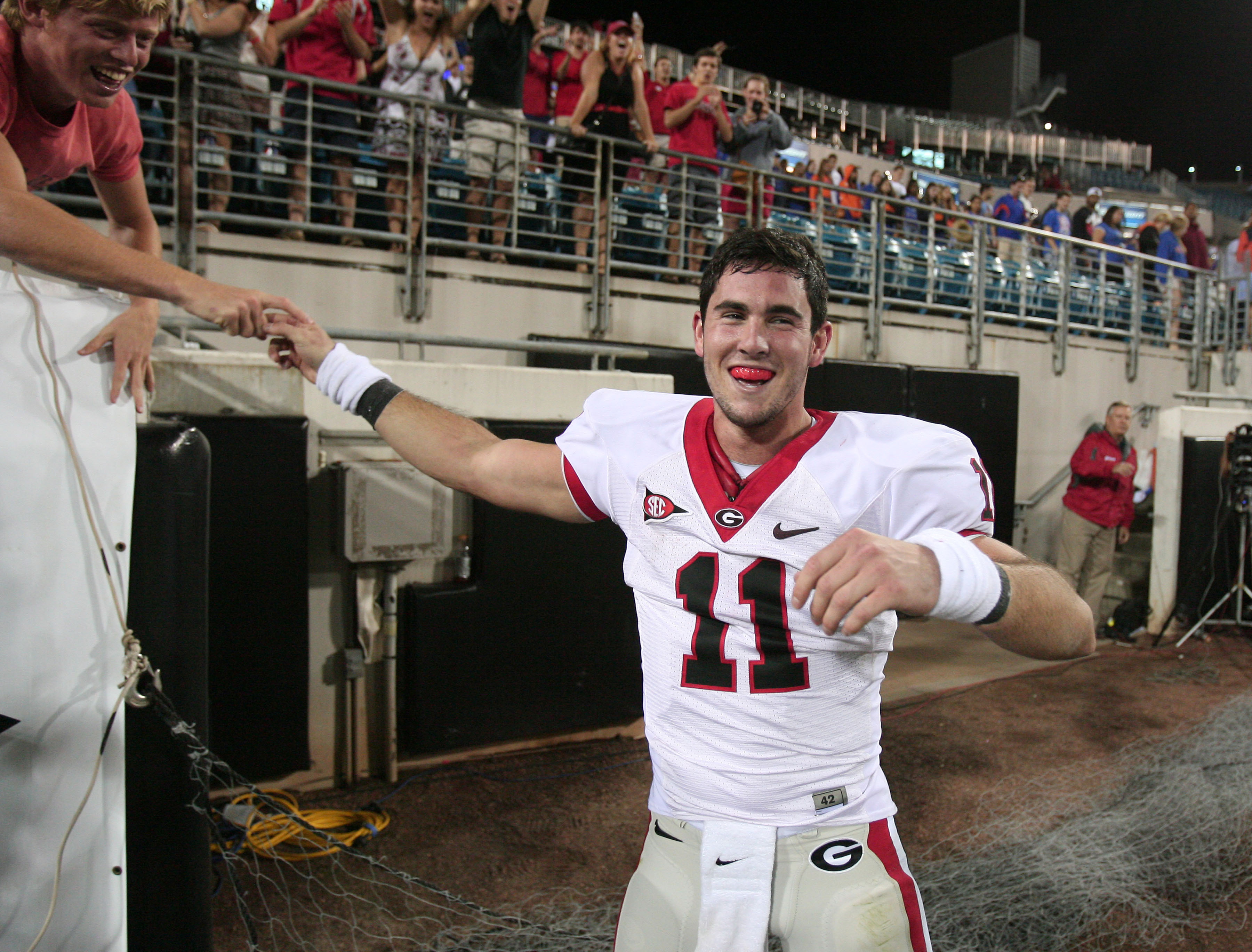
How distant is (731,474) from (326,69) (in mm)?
5909

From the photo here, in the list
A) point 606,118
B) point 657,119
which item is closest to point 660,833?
point 606,118

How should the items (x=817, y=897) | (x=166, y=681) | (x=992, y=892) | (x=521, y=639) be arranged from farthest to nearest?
(x=521, y=639) → (x=992, y=892) → (x=166, y=681) → (x=817, y=897)

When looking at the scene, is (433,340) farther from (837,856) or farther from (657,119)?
(657,119)

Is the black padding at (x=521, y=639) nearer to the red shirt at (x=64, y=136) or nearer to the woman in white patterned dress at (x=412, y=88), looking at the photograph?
the red shirt at (x=64, y=136)

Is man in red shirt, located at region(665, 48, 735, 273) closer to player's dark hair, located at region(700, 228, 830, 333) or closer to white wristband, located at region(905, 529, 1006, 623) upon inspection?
player's dark hair, located at region(700, 228, 830, 333)

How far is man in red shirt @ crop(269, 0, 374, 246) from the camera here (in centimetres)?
636

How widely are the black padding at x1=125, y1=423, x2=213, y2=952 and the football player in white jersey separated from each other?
3.83 ft

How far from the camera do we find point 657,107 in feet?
27.5

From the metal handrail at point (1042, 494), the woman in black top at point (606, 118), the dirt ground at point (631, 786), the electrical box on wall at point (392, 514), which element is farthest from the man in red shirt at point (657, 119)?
the metal handrail at point (1042, 494)

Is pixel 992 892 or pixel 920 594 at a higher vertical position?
pixel 920 594

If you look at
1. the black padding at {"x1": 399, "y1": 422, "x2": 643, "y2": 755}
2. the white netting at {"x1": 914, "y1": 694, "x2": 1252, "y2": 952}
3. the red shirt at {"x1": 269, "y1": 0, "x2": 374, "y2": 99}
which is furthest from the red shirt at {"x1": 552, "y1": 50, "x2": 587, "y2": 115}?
the white netting at {"x1": 914, "y1": 694, "x2": 1252, "y2": 952}

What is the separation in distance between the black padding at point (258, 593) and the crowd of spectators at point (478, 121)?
2.37 meters

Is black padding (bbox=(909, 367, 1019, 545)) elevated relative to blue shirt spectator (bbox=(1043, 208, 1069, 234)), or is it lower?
lower

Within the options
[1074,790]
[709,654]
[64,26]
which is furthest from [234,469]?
[1074,790]
